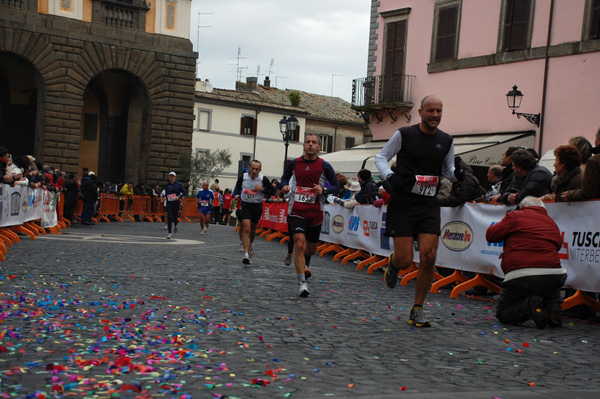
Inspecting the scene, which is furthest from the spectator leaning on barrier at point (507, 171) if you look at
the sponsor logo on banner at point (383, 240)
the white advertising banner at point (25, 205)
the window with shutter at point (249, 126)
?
the window with shutter at point (249, 126)

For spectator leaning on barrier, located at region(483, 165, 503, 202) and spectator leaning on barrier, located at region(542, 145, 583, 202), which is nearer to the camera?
spectator leaning on barrier, located at region(542, 145, 583, 202)

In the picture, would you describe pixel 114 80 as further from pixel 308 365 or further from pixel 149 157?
pixel 308 365

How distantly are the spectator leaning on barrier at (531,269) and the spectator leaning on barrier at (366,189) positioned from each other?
7.36m

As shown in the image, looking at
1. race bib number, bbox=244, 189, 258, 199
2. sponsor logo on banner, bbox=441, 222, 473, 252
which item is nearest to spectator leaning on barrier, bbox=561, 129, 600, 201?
sponsor logo on banner, bbox=441, 222, 473, 252

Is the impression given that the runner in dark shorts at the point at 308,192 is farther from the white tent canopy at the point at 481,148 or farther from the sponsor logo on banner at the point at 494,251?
the white tent canopy at the point at 481,148

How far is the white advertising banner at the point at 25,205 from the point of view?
1586 cm

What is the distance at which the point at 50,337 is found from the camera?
20.8ft

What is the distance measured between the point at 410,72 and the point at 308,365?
2552cm

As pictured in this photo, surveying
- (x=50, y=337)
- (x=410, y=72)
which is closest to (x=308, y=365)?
(x=50, y=337)

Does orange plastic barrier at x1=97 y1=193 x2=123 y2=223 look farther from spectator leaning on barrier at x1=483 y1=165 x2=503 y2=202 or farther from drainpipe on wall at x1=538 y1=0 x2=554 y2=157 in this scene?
spectator leaning on barrier at x1=483 y1=165 x2=503 y2=202

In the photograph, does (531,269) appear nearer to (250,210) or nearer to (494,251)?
(494,251)

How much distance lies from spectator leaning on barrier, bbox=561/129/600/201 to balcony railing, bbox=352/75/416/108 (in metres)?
20.8

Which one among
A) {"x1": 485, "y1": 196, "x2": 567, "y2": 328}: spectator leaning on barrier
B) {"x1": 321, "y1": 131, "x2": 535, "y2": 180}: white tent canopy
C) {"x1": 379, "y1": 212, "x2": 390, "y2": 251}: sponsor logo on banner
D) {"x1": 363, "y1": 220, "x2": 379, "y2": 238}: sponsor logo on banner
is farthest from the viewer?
{"x1": 321, "y1": 131, "x2": 535, "y2": 180}: white tent canopy

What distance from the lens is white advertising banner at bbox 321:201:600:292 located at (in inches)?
365
